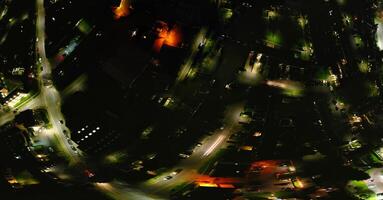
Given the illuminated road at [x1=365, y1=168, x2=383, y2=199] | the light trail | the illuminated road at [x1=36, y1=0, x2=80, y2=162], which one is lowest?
the illuminated road at [x1=365, y1=168, x2=383, y2=199]

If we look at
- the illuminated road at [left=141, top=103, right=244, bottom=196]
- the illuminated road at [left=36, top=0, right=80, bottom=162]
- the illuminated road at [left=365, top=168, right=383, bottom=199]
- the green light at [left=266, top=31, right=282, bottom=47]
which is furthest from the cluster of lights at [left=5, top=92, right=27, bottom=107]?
the illuminated road at [left=365, top=168, right=383, bottom=199]

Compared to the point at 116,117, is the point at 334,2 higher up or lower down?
higher up

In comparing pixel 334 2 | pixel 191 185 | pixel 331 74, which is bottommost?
pixel 191 185

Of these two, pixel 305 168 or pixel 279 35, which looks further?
pixel 305 168

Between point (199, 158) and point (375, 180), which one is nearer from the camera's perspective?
point (199, 158)

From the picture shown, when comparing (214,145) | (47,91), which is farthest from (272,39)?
(47,91)

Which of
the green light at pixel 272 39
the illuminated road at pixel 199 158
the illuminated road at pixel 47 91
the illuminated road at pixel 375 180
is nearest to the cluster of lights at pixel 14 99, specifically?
the illuminated road at pixel 47 91

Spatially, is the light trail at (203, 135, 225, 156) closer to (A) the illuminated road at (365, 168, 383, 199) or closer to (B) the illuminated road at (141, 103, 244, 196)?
(B) the illuminated road at (141, 103, 244, 196)

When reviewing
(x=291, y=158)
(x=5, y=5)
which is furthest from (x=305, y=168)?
(x=5, y=5)

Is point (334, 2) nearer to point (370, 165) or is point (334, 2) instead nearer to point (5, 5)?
point (370, 165)

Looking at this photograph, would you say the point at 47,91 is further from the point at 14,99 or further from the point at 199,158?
the point at 199,158

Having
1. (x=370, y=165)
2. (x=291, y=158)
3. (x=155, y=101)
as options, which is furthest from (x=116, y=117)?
(x=370, y=165)
